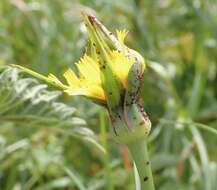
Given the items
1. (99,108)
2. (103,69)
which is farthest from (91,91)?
(99,108)

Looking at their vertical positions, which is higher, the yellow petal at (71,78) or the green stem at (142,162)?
the yellow petal at (71,78)

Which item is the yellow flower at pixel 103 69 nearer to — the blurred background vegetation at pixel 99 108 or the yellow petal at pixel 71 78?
the yellow petal at pixel 71 78

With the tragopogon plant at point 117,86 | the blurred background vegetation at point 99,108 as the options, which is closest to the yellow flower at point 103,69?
the tragopogon plant at point 117,86

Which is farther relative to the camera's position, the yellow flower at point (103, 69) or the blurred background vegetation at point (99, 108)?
the blurred background vegetation at point (99, 108)

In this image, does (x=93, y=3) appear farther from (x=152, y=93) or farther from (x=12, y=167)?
(x=12, y=167)

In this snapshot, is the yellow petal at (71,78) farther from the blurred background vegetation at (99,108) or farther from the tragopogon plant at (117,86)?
the blurred background vegetation at (99,108)

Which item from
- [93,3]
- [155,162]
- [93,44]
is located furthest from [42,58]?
[93,44]

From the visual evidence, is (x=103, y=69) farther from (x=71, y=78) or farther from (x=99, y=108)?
(x=99, y=108)

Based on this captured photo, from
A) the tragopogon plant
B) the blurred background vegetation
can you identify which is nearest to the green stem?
the tragopogon plant
